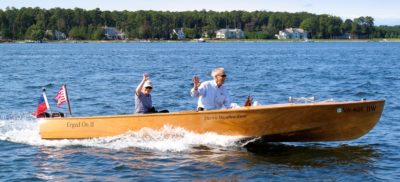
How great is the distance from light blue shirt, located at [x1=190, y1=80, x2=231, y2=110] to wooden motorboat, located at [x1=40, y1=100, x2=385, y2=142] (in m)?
0.32

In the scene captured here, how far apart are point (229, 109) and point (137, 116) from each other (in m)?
2.17

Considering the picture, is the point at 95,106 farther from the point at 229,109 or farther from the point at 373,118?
the point at 373,118

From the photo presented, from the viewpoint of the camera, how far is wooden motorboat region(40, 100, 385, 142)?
13.7 m

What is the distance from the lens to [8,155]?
14.4 meters

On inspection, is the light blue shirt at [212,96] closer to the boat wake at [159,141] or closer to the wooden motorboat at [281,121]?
the wooden motorboat at [281,121]

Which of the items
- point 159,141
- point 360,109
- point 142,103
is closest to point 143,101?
point 142,103

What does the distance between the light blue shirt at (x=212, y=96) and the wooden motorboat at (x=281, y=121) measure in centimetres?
32

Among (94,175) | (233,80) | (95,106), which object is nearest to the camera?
(94,175)

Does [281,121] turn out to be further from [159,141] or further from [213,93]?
[159,141]

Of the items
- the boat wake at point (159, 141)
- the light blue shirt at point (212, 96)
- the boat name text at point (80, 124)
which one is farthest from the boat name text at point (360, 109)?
the boat name text at point (80, 124)

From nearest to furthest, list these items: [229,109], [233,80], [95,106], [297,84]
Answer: [229,109] → [95,106] → [297,84] → [233,80]

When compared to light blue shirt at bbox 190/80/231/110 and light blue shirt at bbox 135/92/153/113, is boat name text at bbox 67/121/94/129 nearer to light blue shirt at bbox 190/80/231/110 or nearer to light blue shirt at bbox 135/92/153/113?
light blue shirt at bbox 135/92/153/113

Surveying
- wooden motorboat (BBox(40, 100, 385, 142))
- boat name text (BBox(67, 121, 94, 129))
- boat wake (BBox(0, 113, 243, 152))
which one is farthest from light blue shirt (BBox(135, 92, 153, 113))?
boat name text (BBox(67, 121, 94, 129))

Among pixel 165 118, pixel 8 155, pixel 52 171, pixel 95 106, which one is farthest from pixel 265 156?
pixel 95 106
